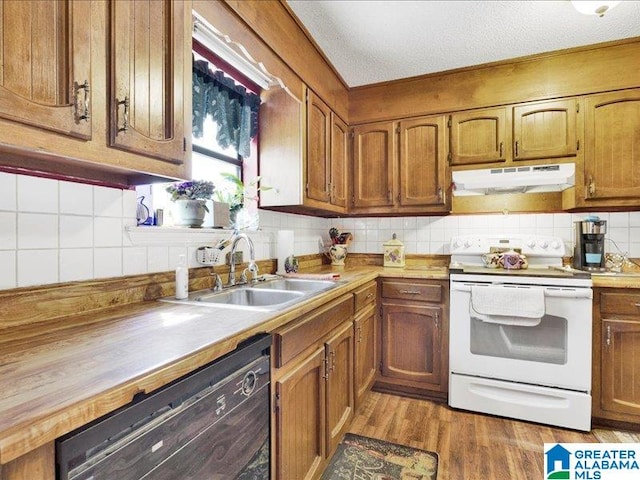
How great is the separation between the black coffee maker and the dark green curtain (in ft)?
7.62

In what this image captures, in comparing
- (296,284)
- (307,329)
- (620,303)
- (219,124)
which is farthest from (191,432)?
(620,303)

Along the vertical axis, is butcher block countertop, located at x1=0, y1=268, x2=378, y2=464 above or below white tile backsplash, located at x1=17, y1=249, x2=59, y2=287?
below

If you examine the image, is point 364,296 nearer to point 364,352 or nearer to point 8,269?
point 364,352

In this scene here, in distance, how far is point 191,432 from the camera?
0.78 metres

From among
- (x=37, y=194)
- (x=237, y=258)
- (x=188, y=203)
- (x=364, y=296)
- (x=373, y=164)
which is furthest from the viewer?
(x=373, y=164)

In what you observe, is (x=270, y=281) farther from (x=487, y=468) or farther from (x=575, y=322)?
(x=575, y=322)

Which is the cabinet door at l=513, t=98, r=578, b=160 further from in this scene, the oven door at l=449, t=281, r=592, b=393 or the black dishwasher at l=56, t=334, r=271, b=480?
the black dishwasher at l=56, t=334, r=271, b=480

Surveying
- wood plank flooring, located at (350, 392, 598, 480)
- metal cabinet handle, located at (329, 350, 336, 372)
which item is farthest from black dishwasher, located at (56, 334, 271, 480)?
wood plank flooring, located at (350, 392, 598, 480)

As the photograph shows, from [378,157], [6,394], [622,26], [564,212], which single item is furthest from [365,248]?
[6,394]

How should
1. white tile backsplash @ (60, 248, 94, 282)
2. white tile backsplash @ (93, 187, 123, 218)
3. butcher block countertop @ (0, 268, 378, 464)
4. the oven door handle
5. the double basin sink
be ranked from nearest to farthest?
1. butcher block countertop @ (0, 268, 378, 464)
2. white tile backsplash @ (60, 248, 94, 282)
3. white tile backsplash @ (93, 187, 123, 218)
4. the double basin sink
5. the oven door handle

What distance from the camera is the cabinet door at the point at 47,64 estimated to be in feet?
2.34

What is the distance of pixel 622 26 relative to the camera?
6.70ft

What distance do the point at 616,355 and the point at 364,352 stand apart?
149cm

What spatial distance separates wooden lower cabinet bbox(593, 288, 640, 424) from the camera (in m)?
1.97
